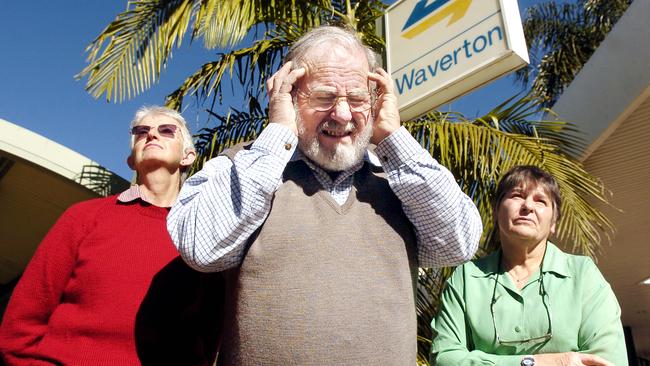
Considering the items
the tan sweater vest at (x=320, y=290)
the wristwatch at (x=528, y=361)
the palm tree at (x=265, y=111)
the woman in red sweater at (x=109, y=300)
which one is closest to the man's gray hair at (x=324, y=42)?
the tan sweater vest at (x=320, y=290)

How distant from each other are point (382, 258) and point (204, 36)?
4064 millimetres

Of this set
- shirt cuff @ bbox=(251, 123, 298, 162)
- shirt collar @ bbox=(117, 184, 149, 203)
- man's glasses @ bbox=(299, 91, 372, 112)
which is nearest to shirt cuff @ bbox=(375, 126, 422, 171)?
man's glasses @ bbox=(299, 91, 372, 112)

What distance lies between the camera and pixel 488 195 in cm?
464

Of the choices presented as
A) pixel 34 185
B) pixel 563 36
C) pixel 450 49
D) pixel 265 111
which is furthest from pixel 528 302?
pixel 563 36

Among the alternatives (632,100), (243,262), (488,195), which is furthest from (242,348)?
(632,100)

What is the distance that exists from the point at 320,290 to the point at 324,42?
743 mm

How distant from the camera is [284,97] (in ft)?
5.44

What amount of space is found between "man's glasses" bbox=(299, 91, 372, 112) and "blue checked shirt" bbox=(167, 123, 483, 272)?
14cm

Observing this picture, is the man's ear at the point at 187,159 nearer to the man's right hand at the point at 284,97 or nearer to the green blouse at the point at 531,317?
the man's right hand at the point at 284,97

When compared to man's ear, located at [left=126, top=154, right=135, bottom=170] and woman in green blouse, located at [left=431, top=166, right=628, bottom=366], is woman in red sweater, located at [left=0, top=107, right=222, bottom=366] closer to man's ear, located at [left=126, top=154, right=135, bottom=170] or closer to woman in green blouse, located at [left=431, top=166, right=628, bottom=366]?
man's ear, located at [left=126, top=154, right=135, bottom=170]

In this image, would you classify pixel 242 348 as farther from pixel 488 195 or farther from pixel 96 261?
pixel 488 195

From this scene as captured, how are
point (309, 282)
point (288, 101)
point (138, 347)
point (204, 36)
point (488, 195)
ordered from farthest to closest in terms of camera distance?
point (204, 36) → point (488, 195) → point (138, 347) → point (288, 101) → point (309, 282)

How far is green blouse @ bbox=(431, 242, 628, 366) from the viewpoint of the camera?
1994 millimetres

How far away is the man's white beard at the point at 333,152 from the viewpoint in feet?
5.50
